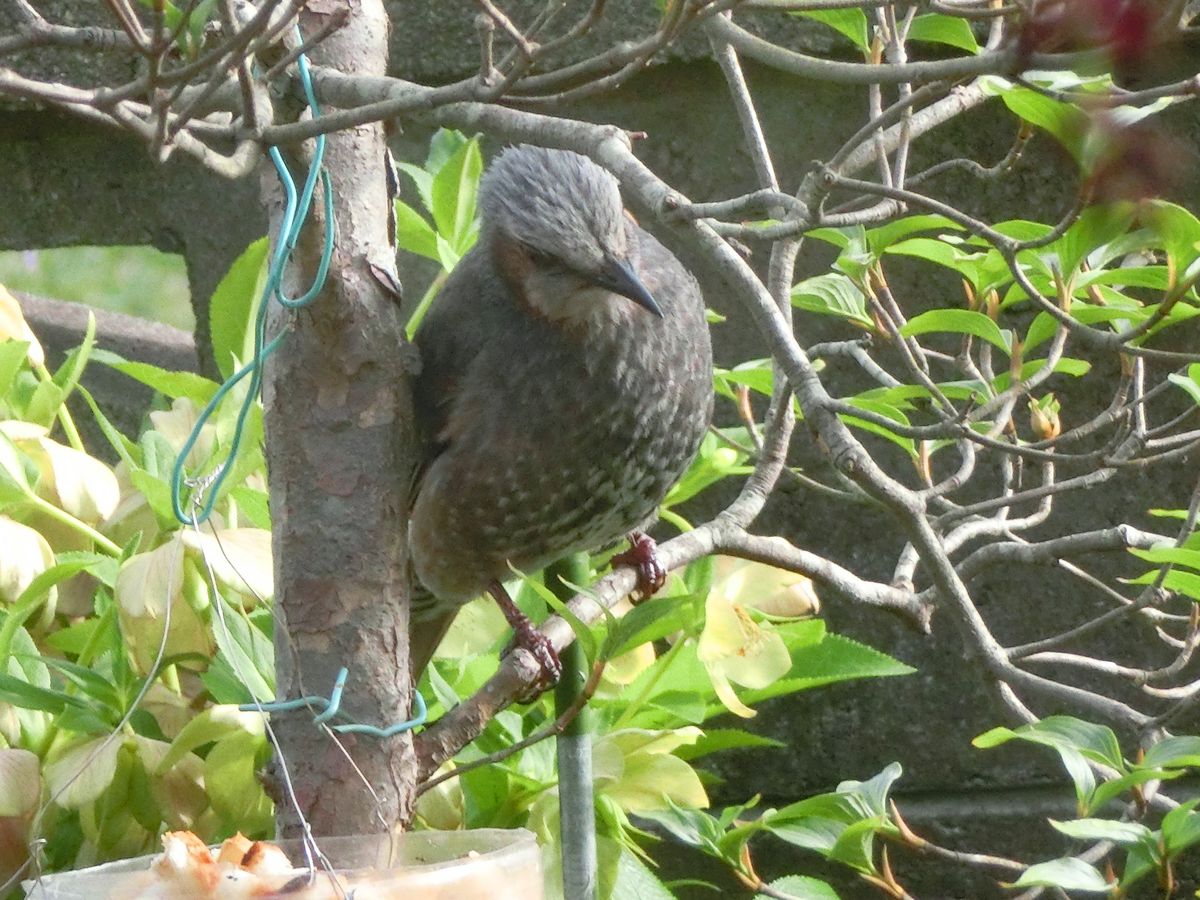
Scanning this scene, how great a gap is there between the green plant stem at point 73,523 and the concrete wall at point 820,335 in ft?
3.25

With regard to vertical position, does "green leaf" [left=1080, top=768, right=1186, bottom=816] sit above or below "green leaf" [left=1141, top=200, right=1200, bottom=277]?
below

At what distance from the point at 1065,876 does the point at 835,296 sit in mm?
733

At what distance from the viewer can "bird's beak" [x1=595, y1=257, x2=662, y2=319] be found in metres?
1.64

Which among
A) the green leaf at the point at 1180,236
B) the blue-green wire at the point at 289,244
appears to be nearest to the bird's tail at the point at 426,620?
the blue-green wire at the point at 289,244

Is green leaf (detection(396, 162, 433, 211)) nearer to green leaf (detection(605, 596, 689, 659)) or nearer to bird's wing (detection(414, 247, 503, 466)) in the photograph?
bird's wing (detection(414, 247, 503, 466))

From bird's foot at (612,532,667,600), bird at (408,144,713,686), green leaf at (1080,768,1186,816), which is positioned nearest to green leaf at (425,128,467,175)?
bird at (408,144,713,686)

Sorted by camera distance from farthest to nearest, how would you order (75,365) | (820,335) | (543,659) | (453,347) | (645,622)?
(820,335)
(75,365)
(453,347)
(543,659)
(645,622)

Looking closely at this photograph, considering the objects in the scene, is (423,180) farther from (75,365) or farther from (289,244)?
(289,244)

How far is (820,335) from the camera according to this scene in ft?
8.48

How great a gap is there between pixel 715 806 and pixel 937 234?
113cm

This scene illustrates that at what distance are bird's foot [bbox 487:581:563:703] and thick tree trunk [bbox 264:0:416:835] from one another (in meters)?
0.31

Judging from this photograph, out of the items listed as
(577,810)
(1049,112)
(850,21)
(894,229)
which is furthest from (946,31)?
(577,810)

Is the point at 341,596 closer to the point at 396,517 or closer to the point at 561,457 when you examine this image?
the point at 396,517

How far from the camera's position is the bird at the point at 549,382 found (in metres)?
1.76
